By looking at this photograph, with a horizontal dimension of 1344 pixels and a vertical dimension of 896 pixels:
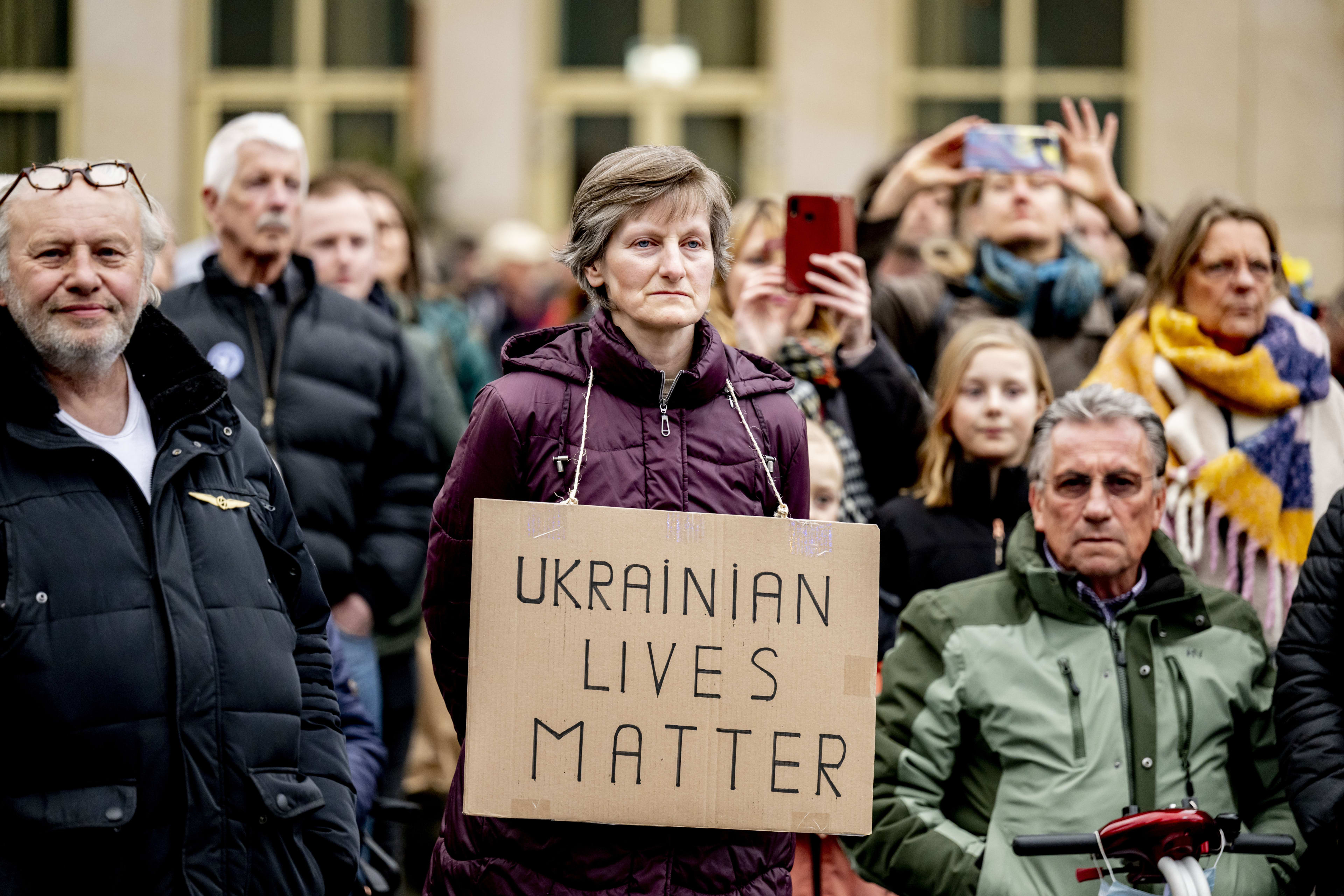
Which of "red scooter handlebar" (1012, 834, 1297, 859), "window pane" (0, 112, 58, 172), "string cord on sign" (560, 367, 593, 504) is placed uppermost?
"window pane" (0, 112, 58, 172)

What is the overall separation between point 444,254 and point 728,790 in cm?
1115

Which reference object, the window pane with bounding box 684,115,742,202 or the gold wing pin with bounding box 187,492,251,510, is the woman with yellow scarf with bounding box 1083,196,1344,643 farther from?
the window pane with bounding box 684,115,742,202

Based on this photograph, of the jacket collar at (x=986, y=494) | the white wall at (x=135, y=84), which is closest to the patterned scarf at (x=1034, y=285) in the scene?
the jacket collar at (x=986, y=494)

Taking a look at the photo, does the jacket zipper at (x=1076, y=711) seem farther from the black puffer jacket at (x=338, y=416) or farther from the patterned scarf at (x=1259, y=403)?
the black puffer jacket at (x=338, y=416)

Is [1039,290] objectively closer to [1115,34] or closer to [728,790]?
[728,790]

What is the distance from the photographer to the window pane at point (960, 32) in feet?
46.2

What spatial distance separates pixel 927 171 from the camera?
5676mm

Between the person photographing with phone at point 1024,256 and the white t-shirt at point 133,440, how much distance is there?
2.98 m

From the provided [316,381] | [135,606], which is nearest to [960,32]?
[316,381]

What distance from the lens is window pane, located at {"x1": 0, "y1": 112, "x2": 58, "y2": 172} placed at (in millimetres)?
14750

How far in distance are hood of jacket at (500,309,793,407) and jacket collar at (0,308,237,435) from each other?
570mm

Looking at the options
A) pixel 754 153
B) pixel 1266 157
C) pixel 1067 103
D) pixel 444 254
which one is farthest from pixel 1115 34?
pixel 1067 103

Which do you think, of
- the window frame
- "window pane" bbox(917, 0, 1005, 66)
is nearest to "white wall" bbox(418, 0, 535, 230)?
the window frame

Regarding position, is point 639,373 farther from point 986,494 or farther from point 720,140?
point 720,140
